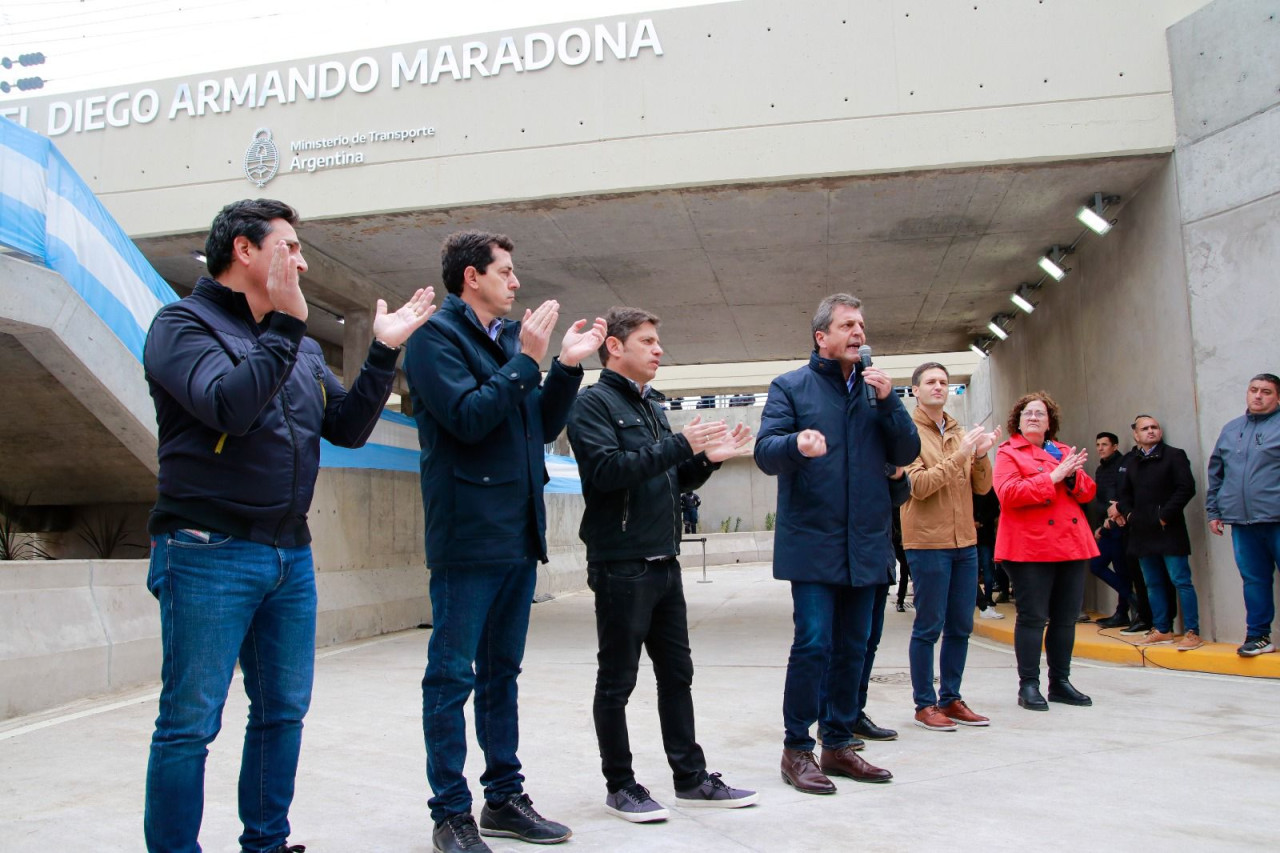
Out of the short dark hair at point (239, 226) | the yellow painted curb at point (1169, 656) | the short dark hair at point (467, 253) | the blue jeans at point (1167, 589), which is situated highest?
the short dark hair at point (467, 253)

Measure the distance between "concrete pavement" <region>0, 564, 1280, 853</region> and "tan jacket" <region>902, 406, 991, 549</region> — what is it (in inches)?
40.4

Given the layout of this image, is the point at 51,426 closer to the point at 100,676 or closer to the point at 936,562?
the point at 100,676

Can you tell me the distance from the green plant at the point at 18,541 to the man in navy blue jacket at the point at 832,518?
29.0ft

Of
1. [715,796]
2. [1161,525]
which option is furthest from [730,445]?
[1161,525]

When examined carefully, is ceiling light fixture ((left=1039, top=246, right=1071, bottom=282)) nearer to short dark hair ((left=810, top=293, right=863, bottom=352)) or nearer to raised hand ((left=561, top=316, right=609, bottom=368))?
short dark hair ((left=810, top=293, right=863, bottom=352))

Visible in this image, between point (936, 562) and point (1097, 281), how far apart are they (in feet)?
19.4

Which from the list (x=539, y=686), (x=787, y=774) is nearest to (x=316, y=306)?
(x=539, y=686)

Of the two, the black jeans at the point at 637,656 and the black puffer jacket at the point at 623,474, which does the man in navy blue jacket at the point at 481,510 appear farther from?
the black jeans at the point at 637,656

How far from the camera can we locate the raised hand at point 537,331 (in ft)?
10.1

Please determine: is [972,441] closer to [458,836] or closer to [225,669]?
[458,836]

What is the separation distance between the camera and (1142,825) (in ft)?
10.8

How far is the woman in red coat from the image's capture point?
5551 mm

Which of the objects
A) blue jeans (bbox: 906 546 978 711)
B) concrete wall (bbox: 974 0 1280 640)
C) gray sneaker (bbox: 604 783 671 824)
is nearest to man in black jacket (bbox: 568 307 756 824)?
gray sneaker (bbox: 604 783 671 824)

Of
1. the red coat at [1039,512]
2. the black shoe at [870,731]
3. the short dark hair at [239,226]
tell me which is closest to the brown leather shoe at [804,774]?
the black shoe at [870,731]
